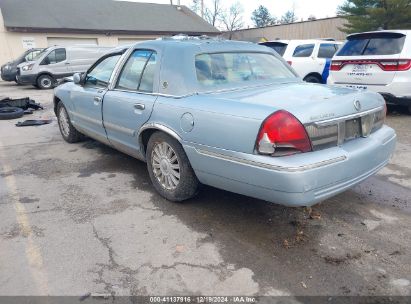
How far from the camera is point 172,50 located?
3.78 meters

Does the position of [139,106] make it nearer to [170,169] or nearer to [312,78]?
[170,169]

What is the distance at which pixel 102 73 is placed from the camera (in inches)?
195

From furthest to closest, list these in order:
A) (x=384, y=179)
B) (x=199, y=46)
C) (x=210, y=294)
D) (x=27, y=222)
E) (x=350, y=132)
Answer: (x=384, y=179) < (x=199, y=46) < (x=27, y=222) < (x=350, y=132) < (x=210, y=294)

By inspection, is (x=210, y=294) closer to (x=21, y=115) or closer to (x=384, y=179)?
(x=384, y=179)

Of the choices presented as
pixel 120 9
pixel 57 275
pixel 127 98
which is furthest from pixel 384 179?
pixel 120 9

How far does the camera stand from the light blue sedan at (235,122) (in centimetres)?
277

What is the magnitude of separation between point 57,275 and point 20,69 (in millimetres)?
15623

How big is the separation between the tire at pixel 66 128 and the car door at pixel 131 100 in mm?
1786

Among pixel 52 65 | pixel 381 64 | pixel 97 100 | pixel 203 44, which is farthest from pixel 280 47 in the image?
pixel 52 65

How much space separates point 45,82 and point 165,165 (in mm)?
14639

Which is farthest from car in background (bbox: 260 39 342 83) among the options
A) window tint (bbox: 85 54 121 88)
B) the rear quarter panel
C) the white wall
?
the white wall

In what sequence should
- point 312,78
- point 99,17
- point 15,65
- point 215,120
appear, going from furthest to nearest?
point 99,17 < point 15,65 < point 312,78 < point 215,120

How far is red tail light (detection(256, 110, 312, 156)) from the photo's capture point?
107 inches

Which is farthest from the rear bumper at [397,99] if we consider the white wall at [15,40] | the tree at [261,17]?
the tree at [261,17]
